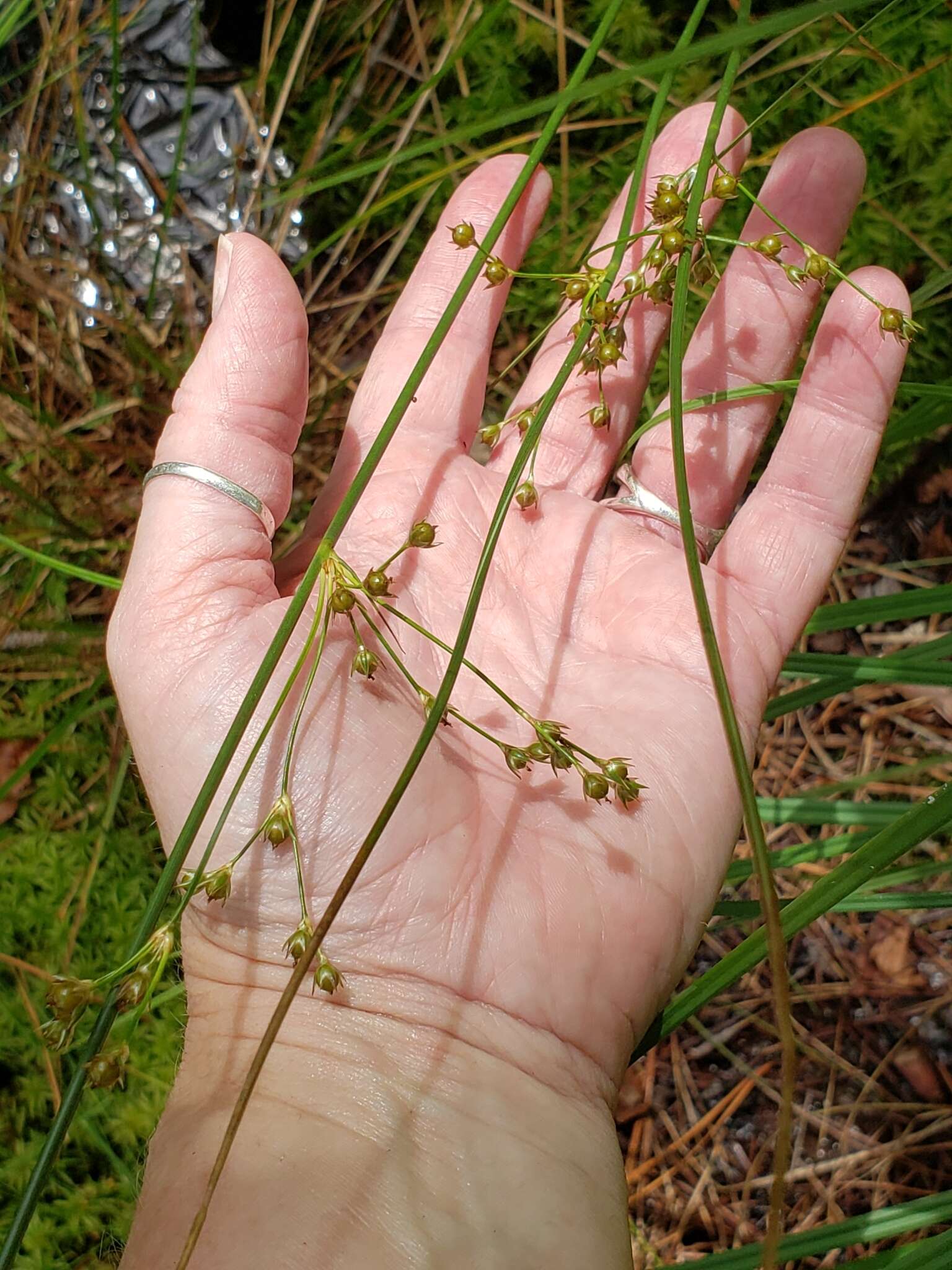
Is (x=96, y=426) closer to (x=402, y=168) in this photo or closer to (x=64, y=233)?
(x=64, y=233)

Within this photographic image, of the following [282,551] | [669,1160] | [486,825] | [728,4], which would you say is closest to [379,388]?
[282,551]

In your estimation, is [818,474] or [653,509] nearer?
[818,474]

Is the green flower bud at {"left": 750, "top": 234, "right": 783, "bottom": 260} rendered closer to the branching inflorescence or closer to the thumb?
the branching inflorescence

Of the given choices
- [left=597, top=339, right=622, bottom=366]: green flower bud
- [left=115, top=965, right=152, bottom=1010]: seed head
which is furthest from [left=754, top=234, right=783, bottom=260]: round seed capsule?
[left=115, top=965, right=152, bottom=1010]: seed head

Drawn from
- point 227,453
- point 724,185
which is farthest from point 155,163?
point 724,185

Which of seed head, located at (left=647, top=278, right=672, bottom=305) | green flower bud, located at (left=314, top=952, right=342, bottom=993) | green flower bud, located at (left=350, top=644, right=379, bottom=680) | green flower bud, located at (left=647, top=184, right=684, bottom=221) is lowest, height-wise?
green flower bud, located at (left=314, top=952, right=342, bottom=993)

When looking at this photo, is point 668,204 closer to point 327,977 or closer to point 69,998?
point 327,977

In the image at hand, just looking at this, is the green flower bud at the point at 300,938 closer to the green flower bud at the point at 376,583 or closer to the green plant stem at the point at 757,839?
the green flower bud at the point at 376,583
